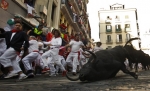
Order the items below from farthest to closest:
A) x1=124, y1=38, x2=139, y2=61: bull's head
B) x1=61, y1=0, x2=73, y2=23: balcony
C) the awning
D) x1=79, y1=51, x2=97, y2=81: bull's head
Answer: x1=61, y1=0, x2=73, y2=23: balcony → the awning → x1=124, y1=38, x2=139, y2=61: bull's head → x1=79, y1=51, x2=97, y2=81: bull's head

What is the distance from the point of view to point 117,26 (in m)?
57.8

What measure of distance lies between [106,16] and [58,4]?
39868 mm

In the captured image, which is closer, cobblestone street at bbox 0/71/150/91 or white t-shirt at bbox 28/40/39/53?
cobblestone street at bbox 0/71/150/91

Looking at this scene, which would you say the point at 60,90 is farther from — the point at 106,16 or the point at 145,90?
the point at 106,16

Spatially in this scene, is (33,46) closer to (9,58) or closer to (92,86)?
(9,58)

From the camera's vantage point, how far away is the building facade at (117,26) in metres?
56.4

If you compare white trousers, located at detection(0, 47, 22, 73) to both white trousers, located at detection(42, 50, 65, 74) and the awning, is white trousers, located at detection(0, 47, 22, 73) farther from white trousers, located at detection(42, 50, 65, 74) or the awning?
the awning

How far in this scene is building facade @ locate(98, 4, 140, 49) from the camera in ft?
185

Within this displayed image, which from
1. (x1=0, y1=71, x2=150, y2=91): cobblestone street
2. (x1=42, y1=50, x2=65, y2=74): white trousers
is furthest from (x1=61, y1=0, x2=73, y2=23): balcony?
(x1=0, y1=71, x2=150, y2=91): cobblestone street

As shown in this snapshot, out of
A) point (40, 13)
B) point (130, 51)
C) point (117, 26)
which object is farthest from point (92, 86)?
point (117, 26)

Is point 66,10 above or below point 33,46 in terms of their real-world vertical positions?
above

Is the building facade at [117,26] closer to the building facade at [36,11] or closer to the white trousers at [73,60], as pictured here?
the building facade at [36,11]

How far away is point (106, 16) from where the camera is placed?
195 feet

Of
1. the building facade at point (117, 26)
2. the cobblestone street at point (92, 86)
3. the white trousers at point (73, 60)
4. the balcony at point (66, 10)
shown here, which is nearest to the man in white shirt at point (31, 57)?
the white trousers at point (73, 60)
